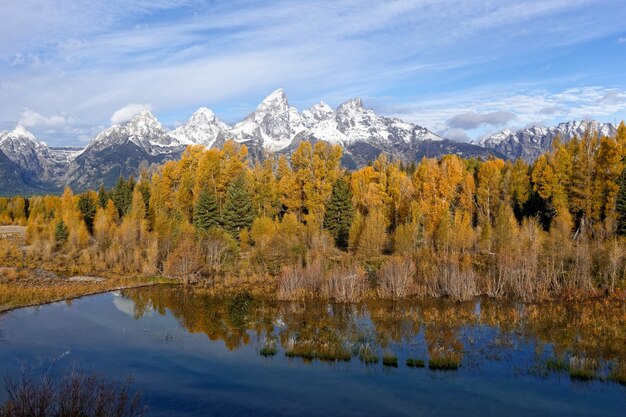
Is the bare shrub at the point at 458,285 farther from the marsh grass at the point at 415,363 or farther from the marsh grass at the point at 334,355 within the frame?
the marsh grass at the point at 334,355

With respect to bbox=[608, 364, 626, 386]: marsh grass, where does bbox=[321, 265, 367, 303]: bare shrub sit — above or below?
above

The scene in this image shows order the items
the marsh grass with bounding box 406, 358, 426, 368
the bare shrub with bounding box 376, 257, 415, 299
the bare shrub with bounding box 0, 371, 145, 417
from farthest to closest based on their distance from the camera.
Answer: the bare shrub with bounding box 376, 257, 415, 299 → the marsh grass with bounding box 406, 358, 426, 368 → the bare shrub with bounding box 0, 371, 145, 417

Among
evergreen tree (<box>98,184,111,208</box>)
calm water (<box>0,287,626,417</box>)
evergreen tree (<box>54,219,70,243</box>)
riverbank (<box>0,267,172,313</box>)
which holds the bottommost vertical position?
calm water (<box>0,287,626,417</box>)

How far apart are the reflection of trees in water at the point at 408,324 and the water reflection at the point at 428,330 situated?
56 mm

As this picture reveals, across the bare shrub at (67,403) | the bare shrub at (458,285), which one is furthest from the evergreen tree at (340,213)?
the bare shrub at (67,403)

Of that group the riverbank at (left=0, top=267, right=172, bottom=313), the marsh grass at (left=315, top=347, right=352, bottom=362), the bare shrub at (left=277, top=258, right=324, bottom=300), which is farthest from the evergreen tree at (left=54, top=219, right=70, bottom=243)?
the marsh grass at (left=315, top=347, right=352, bottom=362)

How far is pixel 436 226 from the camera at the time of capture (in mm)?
60312

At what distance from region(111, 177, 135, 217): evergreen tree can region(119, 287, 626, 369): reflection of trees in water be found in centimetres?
5884

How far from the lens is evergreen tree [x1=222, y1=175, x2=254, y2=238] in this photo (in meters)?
68.0

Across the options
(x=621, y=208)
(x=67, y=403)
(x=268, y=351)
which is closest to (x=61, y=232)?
(x=268, y=351)

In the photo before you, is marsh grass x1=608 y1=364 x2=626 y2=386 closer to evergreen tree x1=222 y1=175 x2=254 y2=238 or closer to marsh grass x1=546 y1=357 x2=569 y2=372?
marsh grass x1=546 y1=357 x2=569 y2=372

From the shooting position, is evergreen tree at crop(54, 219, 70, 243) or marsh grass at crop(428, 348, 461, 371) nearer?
marsh grass at crop(428, 348, 461, 371)

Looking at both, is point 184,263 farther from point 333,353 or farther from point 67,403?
point 67,403

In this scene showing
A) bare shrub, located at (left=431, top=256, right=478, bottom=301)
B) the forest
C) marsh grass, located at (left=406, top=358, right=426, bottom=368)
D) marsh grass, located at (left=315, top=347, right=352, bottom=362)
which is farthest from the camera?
the forest
